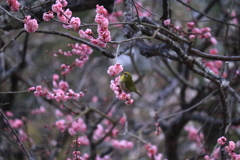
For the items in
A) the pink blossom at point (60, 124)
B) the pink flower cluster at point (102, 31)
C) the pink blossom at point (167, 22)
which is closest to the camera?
the pink flower cluster at point (102, 31)

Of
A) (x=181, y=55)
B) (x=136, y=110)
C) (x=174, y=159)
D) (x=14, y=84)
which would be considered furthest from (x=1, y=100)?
(x=136, y=110)

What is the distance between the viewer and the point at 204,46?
365 centimetres

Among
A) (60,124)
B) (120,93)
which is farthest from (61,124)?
(120,93)

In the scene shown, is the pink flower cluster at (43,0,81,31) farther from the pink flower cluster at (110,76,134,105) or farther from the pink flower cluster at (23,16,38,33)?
the pink flower cluster at (110,76,134,105)

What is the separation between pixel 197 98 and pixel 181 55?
1835 mm

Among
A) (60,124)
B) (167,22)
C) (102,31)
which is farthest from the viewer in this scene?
(60,124)

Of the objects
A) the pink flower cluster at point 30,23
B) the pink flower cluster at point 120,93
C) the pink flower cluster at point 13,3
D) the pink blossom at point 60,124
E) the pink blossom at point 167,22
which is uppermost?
the pink blossom at point 167,22

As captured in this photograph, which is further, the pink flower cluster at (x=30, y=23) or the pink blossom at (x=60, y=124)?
the pink blossom at (x=60, y=124)

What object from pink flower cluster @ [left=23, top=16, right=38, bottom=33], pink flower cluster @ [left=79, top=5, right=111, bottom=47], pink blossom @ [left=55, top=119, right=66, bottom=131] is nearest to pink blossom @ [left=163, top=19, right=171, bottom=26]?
Answer: pink flower cluster @ [left=79, top=5, right=111, bottom=47]

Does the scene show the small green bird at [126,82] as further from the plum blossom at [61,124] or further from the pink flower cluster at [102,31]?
the plum blossom at [61,124]

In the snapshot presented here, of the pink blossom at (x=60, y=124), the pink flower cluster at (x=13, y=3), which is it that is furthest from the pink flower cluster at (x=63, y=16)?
the pink blossom at (x=60, y=124)

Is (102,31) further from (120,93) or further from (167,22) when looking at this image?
(167,22)

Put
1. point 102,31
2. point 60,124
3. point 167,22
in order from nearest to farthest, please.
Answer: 1. point 102,31
2. point 167,22
3. point 60,124

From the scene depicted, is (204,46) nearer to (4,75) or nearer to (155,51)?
(155,51)
